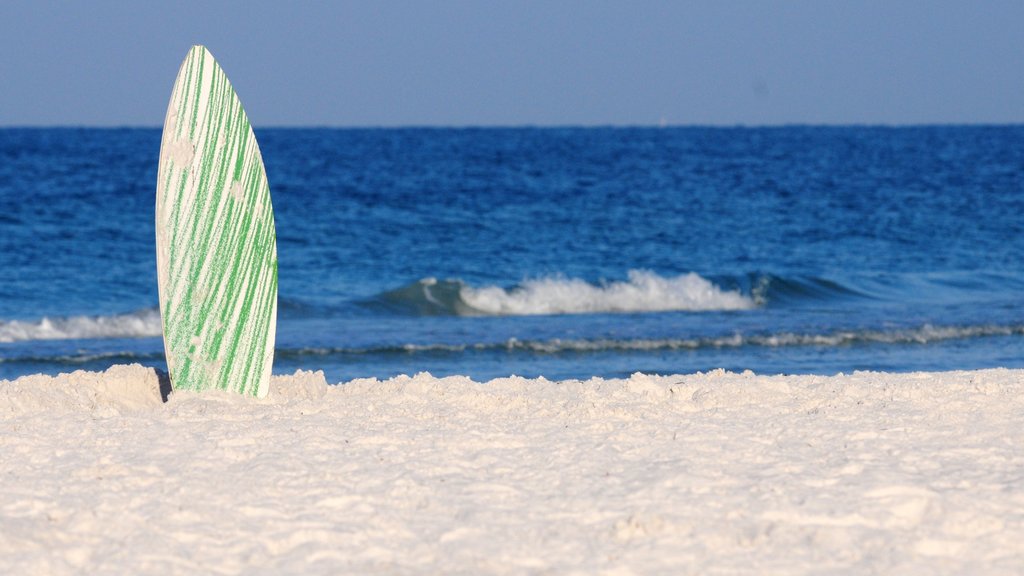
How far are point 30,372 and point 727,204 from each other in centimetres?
1569

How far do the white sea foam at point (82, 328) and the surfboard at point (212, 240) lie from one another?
16.6 ft

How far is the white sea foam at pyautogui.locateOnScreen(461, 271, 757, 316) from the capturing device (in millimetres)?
12039

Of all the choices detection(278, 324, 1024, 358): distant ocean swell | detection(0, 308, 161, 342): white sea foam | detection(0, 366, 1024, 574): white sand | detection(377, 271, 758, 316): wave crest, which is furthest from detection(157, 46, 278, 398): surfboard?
detection(377, 271, 758, 316): wave crest

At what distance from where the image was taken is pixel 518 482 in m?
4.07

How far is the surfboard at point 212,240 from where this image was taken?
5.51 meters

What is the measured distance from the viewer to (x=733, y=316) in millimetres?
11250

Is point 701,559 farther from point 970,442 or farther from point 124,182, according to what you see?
point 124,182

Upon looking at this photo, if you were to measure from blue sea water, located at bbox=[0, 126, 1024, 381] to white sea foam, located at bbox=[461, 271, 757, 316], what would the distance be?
0.03 meters

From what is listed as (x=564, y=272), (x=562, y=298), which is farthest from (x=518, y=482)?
(x=564, y=272)

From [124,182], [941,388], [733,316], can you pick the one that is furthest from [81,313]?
[124,182]

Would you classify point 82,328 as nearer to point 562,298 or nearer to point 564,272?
point 562,298

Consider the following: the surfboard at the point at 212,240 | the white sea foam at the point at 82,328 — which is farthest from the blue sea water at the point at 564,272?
the surfboard at the point at 212,240

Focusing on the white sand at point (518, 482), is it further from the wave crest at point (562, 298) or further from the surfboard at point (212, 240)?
the wave crest at point (562, 298)

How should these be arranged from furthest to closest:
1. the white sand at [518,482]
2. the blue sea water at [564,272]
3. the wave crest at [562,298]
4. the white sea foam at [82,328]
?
1. the wave crest at [562,298]
2. the white sea foam at [82,328]
3. the blue sea water at [564,272]
4. the white sand at [518,482]
